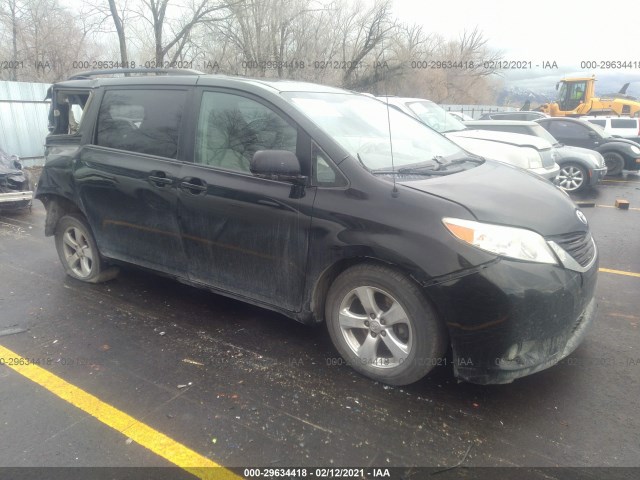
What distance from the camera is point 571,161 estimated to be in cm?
1005

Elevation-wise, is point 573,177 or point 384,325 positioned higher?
point 384,325

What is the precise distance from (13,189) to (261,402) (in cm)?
707

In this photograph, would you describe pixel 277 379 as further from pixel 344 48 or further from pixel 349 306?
pixel 344 48

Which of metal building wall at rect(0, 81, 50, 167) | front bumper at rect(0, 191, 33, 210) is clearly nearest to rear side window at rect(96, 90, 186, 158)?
front bumper at rect(0, 191, 33, 210)

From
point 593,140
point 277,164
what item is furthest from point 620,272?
point 593,140

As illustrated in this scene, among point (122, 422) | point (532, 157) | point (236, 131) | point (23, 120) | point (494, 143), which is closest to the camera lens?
point (122, 422)

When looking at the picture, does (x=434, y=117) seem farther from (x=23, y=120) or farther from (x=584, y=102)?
(x=584, y=102)

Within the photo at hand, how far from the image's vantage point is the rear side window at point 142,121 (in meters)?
3.63

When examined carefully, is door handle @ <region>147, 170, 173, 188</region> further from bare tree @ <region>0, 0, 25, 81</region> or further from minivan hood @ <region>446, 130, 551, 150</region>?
bare tree @ <region>0, 0, 25, 81</region>

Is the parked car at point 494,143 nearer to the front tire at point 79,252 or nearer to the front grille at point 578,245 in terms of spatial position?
the front grille at point 578,245

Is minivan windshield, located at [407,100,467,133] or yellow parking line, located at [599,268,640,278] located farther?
minivan windshield, located at [407,100,467,133]

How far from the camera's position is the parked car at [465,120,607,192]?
382 inches

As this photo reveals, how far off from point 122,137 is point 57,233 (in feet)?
4.88

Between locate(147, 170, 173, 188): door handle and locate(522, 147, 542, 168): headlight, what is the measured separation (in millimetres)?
5958
